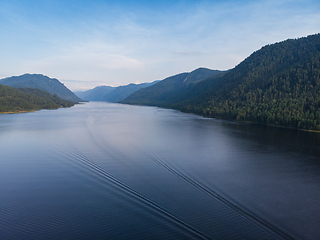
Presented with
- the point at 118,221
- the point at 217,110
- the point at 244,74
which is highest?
the point at 244,74

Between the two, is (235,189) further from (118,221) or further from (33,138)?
(33,138)

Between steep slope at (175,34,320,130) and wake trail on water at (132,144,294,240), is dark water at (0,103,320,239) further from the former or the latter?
steep slope at (175,34,320,130)

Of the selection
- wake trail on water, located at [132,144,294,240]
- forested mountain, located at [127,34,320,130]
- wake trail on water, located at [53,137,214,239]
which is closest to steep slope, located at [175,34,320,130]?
forested mountain, located at [127,34,320,130]

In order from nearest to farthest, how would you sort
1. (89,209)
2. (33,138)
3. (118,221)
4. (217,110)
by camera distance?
(118,221) → (89,209) → (33,138) → (217,110)

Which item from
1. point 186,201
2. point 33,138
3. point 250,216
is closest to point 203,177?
point 186,201

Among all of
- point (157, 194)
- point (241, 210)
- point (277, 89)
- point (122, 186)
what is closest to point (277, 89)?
point (277, 89)

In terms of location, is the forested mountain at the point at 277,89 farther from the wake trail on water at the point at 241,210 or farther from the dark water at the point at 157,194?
the wake trail on water at the point at 241,210

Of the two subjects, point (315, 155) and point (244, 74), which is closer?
point (315, 155)

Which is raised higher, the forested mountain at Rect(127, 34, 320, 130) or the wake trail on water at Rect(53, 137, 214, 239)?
the forested mountain at Rect(127, 34, 320, 130)
